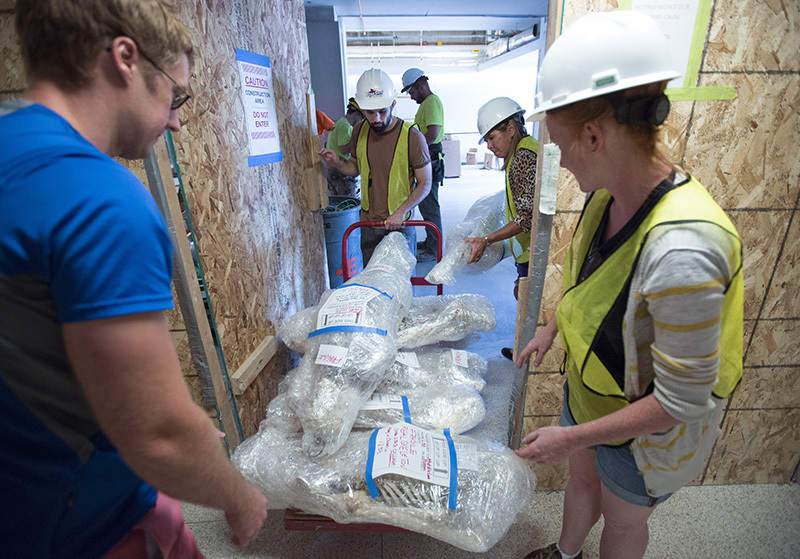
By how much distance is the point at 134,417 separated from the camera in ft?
1.83

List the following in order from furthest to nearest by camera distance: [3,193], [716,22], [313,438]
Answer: [313,438], [716,22], [3,193]

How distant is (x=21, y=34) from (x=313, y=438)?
1303 millimetres

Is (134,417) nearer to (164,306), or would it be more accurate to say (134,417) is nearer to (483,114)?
(164,306)

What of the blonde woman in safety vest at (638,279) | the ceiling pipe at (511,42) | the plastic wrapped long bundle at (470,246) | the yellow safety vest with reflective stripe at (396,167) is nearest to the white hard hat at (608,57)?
the blonde woman in safety vest at (638,279)

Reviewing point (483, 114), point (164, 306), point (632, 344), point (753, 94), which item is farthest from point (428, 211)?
point (164, 306)

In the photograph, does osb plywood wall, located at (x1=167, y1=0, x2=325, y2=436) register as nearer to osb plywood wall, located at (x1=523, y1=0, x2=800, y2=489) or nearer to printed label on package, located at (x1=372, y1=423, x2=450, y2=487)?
printed label on package, located at (x1=372, y1=423, x2=450, y2=487)

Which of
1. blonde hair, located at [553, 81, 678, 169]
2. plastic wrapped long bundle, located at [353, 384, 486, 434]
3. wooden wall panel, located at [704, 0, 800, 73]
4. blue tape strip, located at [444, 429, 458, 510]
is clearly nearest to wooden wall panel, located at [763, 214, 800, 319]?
wooden wall panel, located at [704, 0, 800, 73]

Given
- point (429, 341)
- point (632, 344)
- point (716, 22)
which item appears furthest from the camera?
point (429, 341)

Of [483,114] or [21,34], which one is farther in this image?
[483,114]

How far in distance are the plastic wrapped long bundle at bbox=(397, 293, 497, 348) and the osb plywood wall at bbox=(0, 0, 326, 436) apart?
0.74 m

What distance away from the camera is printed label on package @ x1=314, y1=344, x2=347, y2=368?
1.56 metres

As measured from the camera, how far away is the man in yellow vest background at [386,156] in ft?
9.33

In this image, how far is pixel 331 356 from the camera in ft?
5.16

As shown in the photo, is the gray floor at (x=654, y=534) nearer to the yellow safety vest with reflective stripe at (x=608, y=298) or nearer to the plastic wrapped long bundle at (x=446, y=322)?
the yellow safety vest with reflective stripe at (x=608, y=298)
